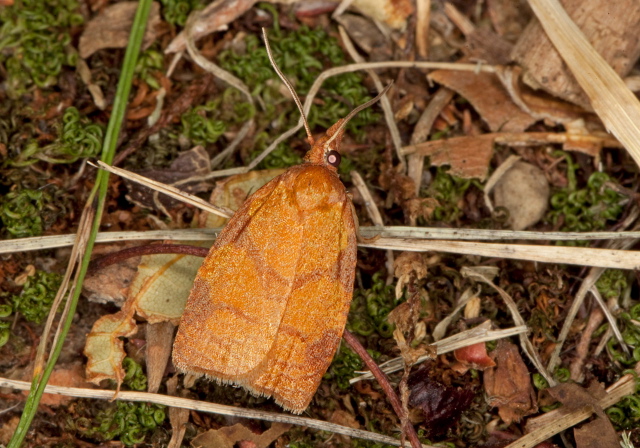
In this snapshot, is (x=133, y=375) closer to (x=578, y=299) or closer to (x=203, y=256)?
(x=203, y=256)

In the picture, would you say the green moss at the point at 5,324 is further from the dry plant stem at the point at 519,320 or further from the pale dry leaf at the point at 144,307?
the dry plant stem at the point at 519,320

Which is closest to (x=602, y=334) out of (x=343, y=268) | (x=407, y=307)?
(x=407, y=307)

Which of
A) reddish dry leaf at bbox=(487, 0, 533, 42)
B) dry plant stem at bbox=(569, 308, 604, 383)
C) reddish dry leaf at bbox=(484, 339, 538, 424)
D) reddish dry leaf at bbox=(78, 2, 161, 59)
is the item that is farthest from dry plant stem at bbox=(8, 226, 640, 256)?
reddish dry leaf at bbox=(487, 0, 533, 42)

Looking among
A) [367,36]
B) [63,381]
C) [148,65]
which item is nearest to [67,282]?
[63,381]

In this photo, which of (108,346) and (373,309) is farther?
(373,309)

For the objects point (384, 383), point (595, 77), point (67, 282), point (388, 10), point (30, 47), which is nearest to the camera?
point (384, 383)

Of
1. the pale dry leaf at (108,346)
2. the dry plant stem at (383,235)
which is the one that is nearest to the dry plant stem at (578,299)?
the dry plant stem at (383,235)

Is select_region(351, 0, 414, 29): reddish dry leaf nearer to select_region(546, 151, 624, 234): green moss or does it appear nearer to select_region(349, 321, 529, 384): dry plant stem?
select_region(546, 151, 624, 234): green moss

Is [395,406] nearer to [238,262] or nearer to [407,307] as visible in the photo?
[407,307]
